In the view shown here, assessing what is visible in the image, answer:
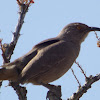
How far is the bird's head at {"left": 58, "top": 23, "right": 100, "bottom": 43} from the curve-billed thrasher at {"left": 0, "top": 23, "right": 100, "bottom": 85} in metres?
0.23

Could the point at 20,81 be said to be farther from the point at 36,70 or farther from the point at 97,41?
the point at 97,41

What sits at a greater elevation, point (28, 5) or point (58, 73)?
point (28, 5)

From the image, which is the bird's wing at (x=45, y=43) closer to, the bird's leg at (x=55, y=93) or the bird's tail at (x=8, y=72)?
the bird's tail at (x=8, y=72)

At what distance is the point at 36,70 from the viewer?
5254 millimetres

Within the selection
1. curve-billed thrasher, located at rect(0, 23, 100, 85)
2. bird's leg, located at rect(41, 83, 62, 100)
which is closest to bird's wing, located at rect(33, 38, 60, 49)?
curve-billed thrasher, located at rect(0, 23, 100, 85)

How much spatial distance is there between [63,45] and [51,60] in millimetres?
634

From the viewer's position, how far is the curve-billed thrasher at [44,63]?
5.21 meters

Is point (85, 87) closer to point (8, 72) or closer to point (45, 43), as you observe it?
point (8, 72)

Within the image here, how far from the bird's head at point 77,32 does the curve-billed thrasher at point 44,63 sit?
23cm

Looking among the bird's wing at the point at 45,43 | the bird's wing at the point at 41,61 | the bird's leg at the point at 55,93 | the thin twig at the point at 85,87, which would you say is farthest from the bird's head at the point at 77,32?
the thin twig at the point at 85,87

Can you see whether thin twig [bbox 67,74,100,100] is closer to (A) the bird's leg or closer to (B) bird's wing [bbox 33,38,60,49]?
(A) the bird's leg

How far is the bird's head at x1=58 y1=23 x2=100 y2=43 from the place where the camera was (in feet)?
22.1

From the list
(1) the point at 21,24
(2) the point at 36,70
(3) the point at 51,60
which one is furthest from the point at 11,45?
(3) the point at 51,60

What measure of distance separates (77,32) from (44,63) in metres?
1.84
